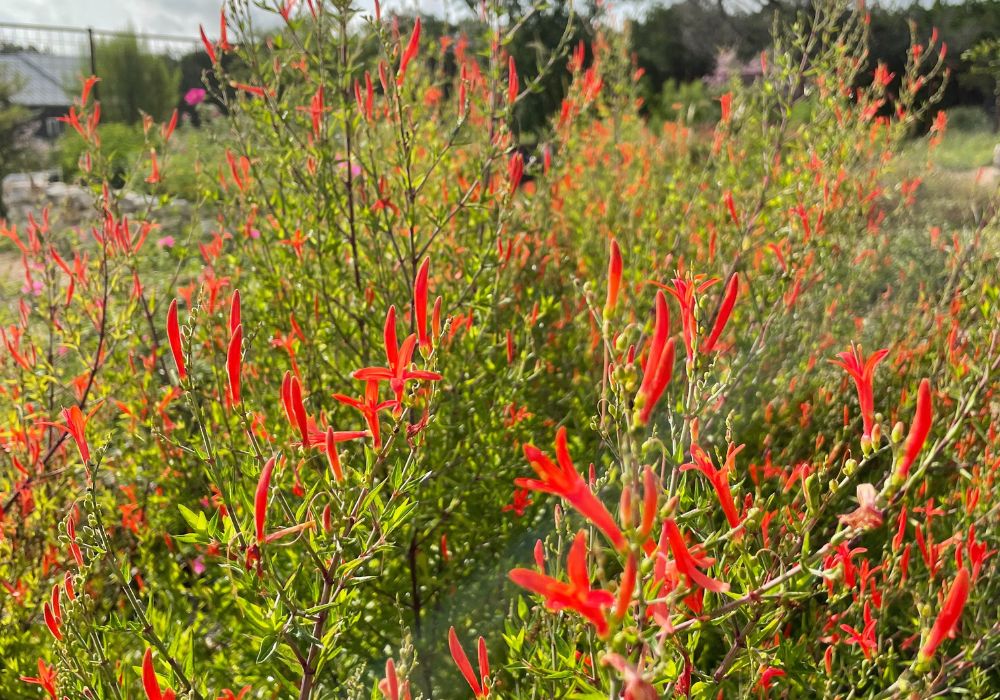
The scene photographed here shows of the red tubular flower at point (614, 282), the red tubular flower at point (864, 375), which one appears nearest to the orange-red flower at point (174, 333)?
the red tubular flower at point (614, 282)

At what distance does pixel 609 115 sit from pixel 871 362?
18.1 feet

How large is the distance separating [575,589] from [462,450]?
5.06 feet

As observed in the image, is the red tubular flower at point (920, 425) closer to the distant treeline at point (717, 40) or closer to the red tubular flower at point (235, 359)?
the red tubular flower at point (235, 359)

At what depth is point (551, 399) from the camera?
2.73 meters

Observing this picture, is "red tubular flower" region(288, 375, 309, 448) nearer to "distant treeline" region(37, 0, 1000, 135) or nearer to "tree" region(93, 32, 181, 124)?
"distant treeline" region(37, 0, 1000, 135)

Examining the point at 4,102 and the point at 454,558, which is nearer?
the point at 454,558

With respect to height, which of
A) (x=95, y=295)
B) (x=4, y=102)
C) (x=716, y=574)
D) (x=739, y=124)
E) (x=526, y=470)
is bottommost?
(x=526, y=470)

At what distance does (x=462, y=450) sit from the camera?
212cm

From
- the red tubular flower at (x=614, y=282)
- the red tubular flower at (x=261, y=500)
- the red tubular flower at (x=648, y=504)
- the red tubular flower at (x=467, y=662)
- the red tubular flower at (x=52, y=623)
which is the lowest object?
the red tubular flower at (x=52, y=623)

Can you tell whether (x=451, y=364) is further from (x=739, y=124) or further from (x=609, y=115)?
(x=609, y=115)

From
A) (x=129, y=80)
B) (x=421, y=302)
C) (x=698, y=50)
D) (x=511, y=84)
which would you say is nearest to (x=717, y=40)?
(x=698, y=50)

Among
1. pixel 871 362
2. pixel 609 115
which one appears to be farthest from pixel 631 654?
pixel 609 115

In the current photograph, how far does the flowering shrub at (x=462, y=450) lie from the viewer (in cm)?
89

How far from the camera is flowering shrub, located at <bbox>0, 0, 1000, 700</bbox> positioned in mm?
890
